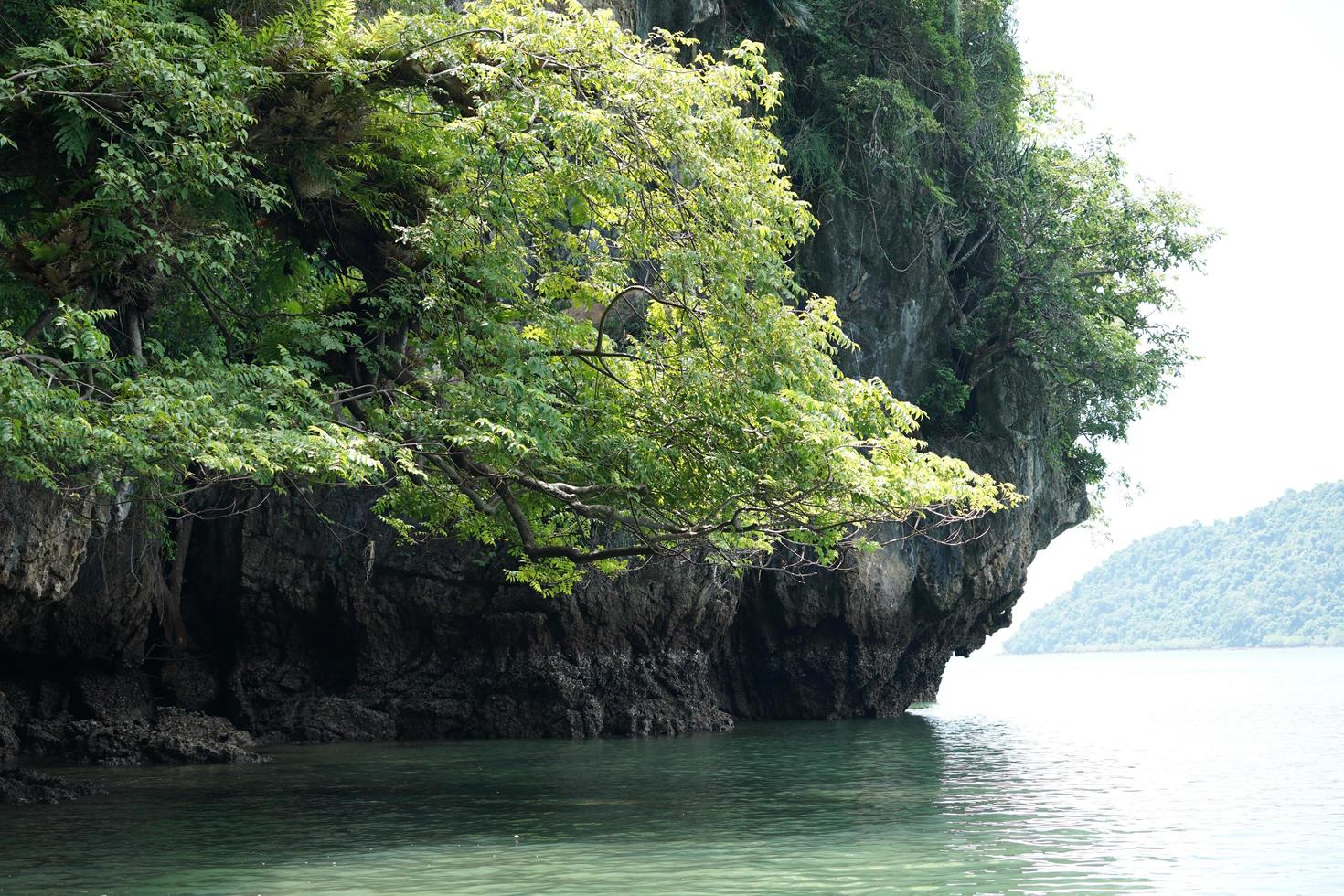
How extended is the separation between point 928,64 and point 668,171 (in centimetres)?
1810

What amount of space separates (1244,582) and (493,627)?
444ft

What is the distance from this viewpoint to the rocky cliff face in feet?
84.0

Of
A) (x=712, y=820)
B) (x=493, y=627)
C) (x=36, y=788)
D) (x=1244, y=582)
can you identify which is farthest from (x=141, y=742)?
(x=1244, y=582)

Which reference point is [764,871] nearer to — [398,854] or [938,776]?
[398,854]

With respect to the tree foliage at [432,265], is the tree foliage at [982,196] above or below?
above

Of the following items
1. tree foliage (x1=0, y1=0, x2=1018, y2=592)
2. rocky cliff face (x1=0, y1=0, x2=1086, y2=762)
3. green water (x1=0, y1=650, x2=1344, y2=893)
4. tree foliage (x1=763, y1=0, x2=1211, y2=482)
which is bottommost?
green water (x1=0, y1=650, x2=1344, y2=893)

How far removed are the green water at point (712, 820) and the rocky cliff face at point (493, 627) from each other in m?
2.20

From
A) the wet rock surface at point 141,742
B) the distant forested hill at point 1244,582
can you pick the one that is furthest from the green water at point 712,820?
the distant forested hill at point 1244,582

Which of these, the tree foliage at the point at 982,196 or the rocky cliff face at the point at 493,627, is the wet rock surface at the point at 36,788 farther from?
the tree foliage at the point at 982,196

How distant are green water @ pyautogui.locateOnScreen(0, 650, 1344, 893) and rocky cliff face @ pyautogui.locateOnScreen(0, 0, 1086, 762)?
220 centimetres

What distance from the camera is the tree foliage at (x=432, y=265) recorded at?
12.5 metres

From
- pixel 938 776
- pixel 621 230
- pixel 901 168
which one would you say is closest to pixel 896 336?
pixel 901 168

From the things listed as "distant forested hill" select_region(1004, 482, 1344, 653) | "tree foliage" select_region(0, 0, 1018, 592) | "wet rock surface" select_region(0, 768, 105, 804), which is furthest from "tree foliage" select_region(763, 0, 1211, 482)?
"distant forested hill" select_region(1004, 482, 1344, 653)

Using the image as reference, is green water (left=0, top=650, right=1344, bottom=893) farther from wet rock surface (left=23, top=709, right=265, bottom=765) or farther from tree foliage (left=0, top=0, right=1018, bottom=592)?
tree foliage (left=0, top=0, right=1018, bottom=592)
